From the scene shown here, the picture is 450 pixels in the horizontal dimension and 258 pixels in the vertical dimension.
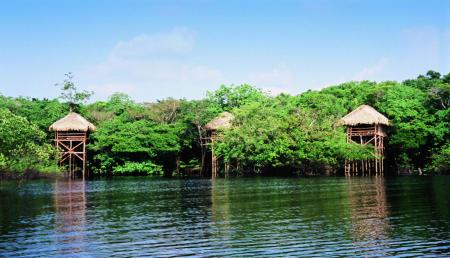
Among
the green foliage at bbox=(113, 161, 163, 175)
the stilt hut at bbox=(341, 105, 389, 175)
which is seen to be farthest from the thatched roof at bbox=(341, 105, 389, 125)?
the green foliage at bbox=(113, 161, 163, 175)

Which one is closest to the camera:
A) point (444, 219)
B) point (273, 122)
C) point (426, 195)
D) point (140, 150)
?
point (444, 219)

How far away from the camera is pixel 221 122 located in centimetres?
5575

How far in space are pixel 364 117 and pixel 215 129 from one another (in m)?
14.1

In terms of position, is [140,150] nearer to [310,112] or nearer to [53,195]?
[310,112]

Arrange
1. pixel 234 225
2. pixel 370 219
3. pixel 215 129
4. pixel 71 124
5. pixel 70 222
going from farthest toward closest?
1. pixel 215 129
2. pixel 71 124
3. pixel 70 222
4. pixel 370 219
5. pixel 234 225

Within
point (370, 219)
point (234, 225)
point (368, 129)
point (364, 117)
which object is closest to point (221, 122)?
point (364, 117)

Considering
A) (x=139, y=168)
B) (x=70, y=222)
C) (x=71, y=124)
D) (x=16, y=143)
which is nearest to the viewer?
(x=70, y=222)

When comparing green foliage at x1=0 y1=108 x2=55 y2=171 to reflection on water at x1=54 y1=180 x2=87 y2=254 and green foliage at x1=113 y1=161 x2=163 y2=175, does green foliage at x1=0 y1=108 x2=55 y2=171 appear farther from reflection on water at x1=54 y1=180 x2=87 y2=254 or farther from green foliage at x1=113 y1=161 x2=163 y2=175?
green foliage at x1=113 y1=161 x2=163 y2=175

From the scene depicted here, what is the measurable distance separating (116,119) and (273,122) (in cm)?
1684

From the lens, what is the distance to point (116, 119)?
58.2 metres

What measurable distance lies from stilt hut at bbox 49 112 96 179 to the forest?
1112 mm

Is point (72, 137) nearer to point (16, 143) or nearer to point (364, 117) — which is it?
point (16, 143)

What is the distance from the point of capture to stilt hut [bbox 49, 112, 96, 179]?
180 ft

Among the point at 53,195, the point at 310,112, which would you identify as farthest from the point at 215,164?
the point at 53,195
